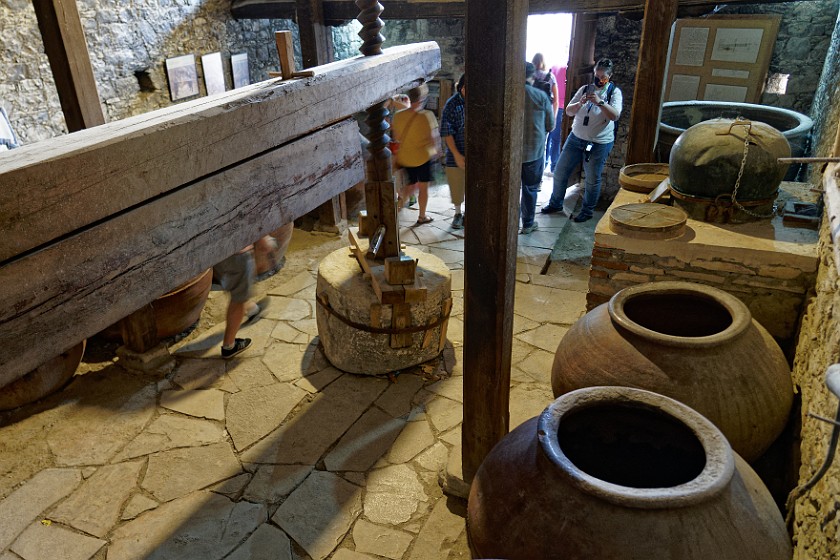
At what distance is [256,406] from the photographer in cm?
455

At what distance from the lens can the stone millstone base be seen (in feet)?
15.0

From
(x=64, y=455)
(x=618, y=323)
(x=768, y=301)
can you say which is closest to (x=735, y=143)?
(x=768, y=301)

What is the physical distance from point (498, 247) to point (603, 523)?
132 centimetres

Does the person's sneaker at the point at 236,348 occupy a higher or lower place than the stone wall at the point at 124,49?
lower

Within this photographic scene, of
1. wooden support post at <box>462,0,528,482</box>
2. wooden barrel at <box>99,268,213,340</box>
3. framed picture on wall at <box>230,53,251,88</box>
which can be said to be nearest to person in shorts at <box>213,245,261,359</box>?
wooden barrel at <box>99,268,213,340</box>

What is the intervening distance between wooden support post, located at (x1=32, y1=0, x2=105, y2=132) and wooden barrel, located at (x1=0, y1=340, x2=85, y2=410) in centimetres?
183

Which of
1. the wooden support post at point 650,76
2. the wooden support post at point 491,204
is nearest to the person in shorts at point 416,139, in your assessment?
the wooden support post at point 650,76

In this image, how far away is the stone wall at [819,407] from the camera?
2188 mm

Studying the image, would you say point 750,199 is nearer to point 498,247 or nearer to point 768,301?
point 768,301

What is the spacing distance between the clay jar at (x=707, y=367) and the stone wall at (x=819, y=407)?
186mm

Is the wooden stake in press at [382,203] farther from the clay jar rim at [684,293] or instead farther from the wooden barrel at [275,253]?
the clay jar rim at [684,293]

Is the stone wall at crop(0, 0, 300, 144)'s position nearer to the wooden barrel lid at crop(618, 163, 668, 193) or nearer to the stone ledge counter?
the stone ledge counter

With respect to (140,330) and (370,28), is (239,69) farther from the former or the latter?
(370,28)

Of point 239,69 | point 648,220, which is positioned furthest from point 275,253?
point 648,220
